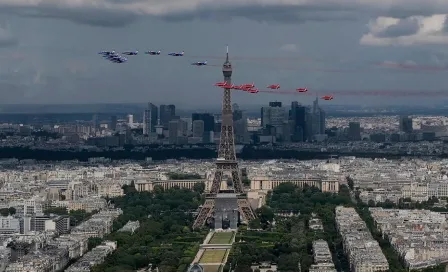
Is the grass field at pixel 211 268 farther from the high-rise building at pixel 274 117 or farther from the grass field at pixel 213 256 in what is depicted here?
the high-rise building at pixel 274 117

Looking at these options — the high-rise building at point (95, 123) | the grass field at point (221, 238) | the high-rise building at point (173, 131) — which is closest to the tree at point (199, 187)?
the grass field at point (221, 238)

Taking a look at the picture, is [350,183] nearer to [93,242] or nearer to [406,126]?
[93,242]

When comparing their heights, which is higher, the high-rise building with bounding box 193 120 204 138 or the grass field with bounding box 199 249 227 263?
the high-rise building with bounding box 193 120 204 138

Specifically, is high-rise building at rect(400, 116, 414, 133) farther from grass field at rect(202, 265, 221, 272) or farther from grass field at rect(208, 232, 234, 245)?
grass field at rect(202, 265, 221, 272)

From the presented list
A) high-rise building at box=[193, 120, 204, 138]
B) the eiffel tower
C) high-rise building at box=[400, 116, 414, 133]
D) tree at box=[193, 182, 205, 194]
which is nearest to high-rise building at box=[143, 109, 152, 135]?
high-rise building at box=[193, 120, 204, 138]

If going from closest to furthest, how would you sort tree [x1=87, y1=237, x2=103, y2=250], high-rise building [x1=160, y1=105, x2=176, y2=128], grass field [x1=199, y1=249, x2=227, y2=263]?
grass field [x1=199, y1=249, x2=227, y2=263] < tree [x1=87, y1=237, x2=103, y2=250] < high-rise building [x1=160, y1=105, x2=176, y2=128]

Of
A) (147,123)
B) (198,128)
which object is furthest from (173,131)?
(147,123)
